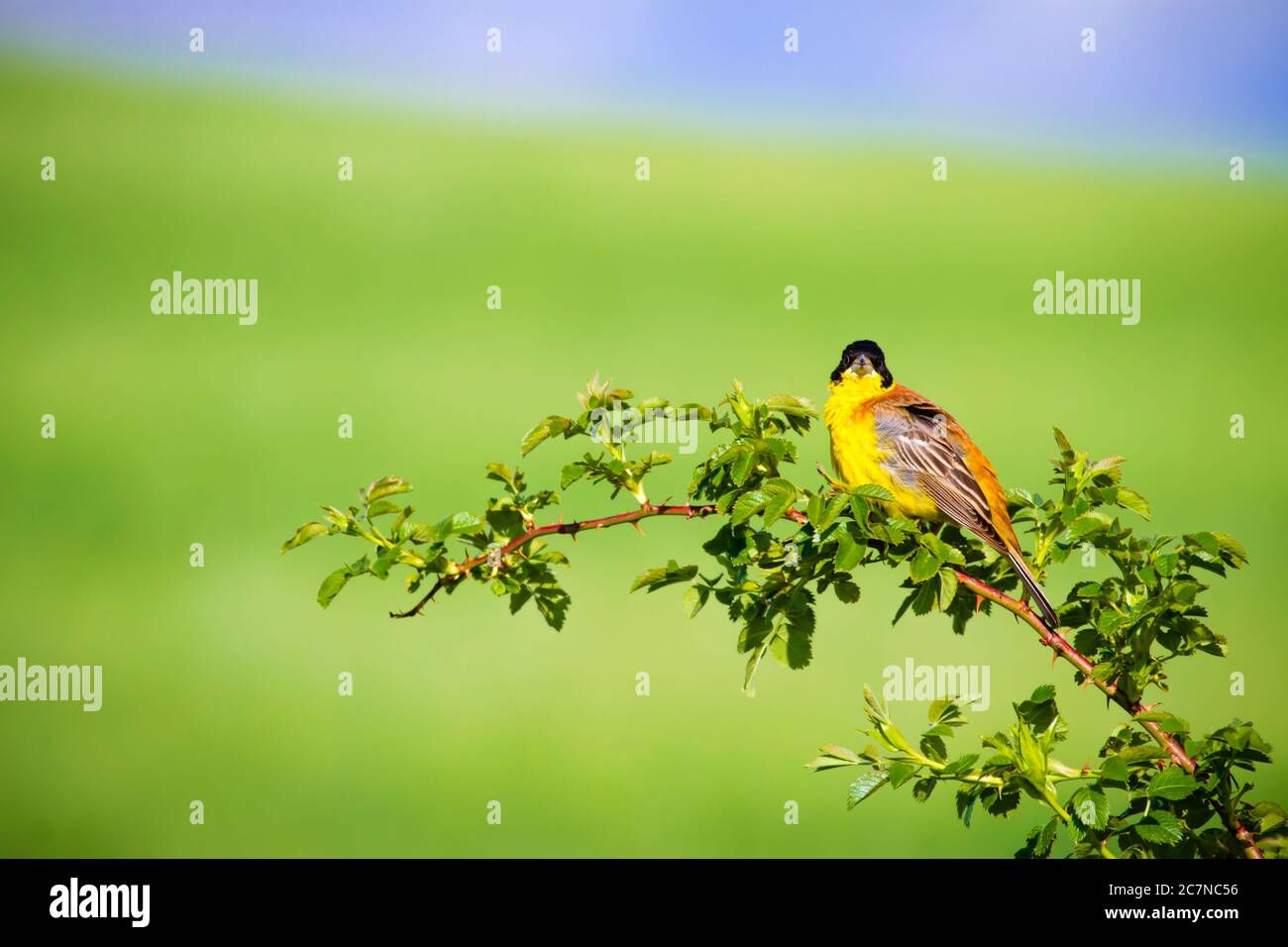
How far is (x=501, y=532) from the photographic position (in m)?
2.89

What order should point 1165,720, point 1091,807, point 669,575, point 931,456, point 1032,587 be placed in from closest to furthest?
point 1091,807 < point 1165,720 < point 669,575 < point 1032,587 < point 931,456

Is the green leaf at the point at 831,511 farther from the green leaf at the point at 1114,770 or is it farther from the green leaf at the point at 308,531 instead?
the green leaf at the point at 308,531

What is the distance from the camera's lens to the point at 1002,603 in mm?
2818

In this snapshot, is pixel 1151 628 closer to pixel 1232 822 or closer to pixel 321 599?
pixel 1232 822

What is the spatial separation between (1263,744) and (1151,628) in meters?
0.33

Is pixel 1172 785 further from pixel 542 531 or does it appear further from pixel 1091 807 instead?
pixel 542 531

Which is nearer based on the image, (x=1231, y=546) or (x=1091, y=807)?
(x=1091, y=807)

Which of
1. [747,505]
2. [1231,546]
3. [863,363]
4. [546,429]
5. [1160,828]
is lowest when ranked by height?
[1160,828]

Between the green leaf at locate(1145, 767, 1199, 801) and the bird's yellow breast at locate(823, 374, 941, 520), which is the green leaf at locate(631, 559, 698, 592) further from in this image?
the bird's yellow breast at locate(823, 374, 941, 520)

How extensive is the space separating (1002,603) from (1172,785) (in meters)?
0.58

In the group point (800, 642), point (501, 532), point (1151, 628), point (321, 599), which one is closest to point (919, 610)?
point (800, 642)

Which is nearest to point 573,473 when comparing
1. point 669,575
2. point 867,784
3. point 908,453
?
point 669,575

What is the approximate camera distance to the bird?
4.57 m

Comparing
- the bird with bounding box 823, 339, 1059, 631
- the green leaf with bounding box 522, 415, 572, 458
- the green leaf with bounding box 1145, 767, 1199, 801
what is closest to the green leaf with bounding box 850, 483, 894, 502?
the green leaf with bounding box 522, 415, 572, 458
